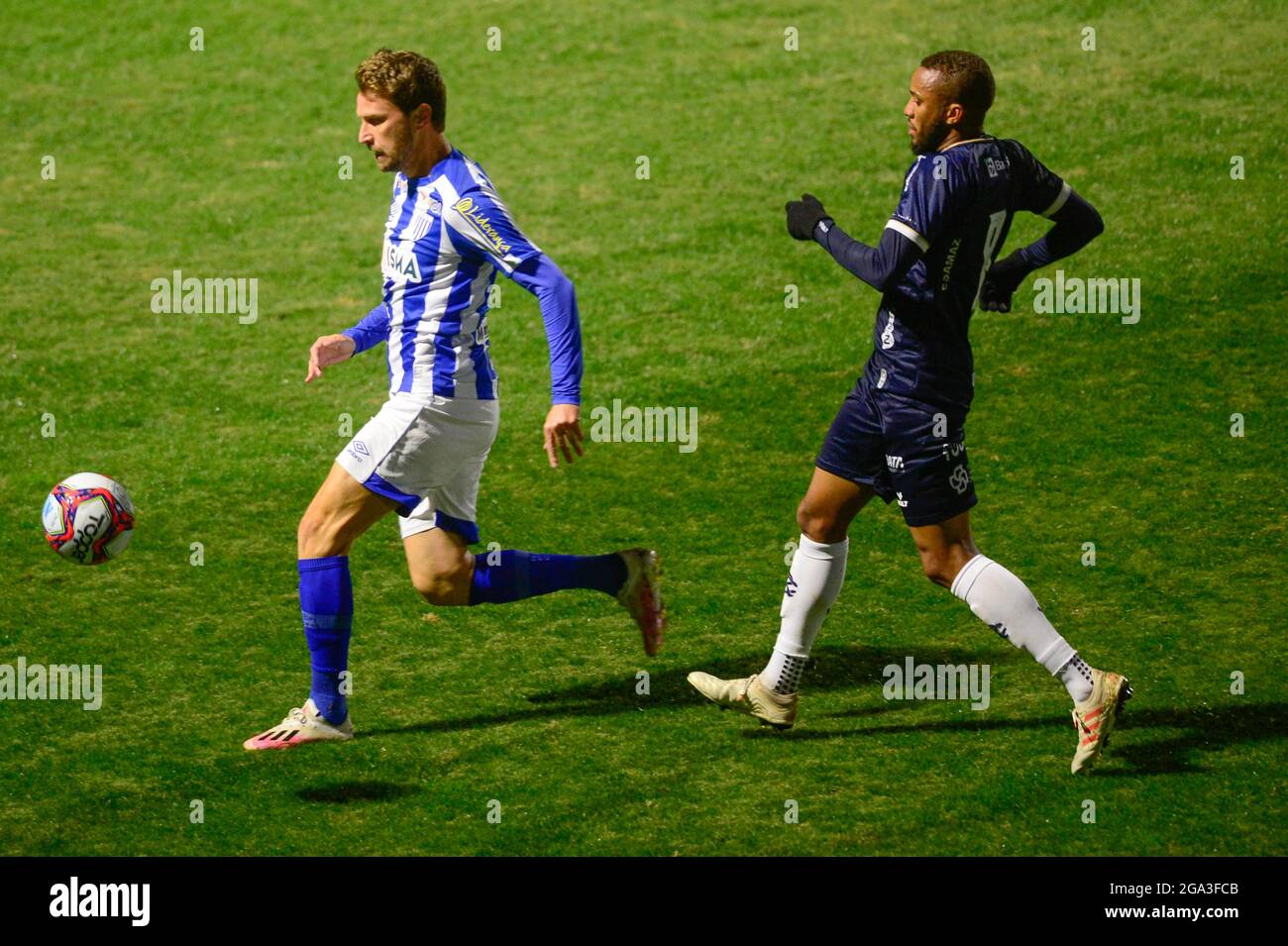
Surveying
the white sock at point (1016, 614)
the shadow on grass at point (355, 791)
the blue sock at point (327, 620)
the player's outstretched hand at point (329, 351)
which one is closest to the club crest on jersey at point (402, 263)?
the player's outstretched hand at point (329, 351)

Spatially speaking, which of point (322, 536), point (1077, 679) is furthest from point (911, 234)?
point (322, 536)

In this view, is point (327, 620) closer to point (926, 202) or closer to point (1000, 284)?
point (926, 202)

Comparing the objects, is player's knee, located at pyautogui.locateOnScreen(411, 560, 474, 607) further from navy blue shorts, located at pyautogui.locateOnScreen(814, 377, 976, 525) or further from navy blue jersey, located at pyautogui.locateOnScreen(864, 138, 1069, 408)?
navy blue jersey, located at pyautogui.locateOnScreen(864, 138, 1069, 408)

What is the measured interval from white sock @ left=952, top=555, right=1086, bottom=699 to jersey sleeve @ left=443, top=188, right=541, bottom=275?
2.04 m

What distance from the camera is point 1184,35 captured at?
13711mm

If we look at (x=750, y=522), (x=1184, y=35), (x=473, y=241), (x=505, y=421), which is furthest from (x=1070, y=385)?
(x=1184, y=35)

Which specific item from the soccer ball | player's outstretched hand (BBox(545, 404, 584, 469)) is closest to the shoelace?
the soccer ball

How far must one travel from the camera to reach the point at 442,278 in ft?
20.6

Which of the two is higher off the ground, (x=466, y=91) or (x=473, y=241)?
(x=466, y=91)

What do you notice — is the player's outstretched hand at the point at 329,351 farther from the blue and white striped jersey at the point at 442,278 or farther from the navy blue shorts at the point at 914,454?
the navy blue shorts at the point at 914,454

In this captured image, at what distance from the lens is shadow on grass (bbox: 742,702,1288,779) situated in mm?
5977

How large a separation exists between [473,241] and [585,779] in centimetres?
206

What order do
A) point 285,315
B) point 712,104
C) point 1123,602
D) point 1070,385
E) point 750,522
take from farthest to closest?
point 712,104 < point 285,315 < point 1070,385 < point 750,522 < point 1123,602

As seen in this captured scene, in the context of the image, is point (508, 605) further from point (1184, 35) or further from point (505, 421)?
point (1184, 35)
